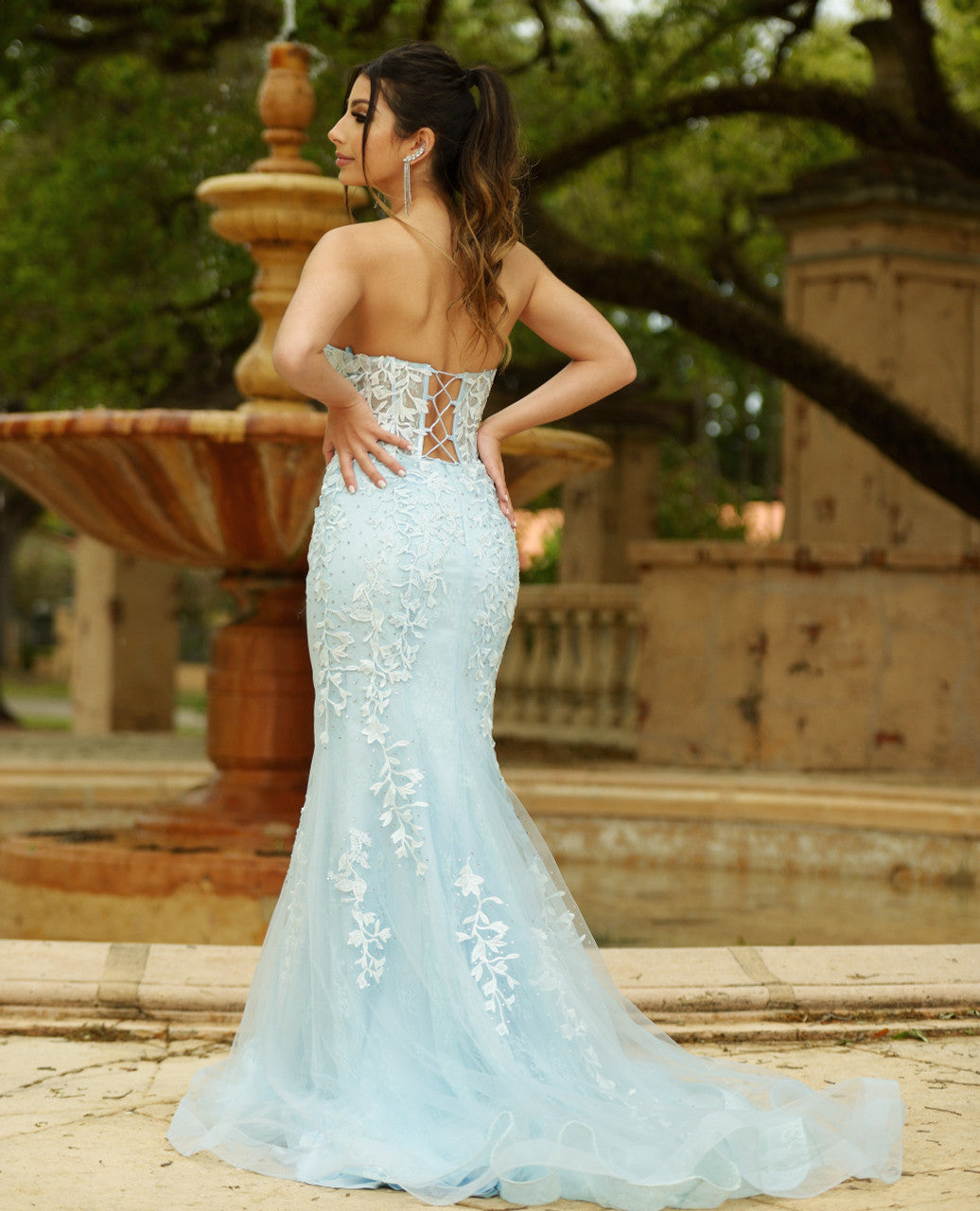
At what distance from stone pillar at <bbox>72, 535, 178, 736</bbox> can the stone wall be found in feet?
21.0

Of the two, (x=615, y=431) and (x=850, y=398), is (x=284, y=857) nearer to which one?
(x=850, y=398)

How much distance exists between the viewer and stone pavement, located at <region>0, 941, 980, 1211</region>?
2477 mm

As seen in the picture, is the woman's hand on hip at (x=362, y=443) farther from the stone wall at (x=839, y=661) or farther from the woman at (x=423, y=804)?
the stone wall at (x=839, y=661)

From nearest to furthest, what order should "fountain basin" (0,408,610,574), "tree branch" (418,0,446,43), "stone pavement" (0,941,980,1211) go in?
"stone pavement" (0,941,980,1211) < "fountain basin" (0,408,610,574) < "tree branch" (418,0,446,43)

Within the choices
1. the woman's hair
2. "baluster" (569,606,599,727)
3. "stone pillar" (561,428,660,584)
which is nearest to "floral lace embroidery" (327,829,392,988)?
the woman's hair

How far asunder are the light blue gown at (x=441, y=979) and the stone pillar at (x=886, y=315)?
7663 mm

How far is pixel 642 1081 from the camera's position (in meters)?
2.77

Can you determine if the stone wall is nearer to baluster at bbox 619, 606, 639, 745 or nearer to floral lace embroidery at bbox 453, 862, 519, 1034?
baluster at bbox 619, 606, 639, 745

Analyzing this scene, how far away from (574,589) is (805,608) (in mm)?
2471

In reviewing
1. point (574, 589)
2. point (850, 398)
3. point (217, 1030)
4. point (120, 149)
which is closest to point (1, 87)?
point (120, 149)

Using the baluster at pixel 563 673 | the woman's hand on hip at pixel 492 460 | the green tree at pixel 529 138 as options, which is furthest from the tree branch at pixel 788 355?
the woman's hand on hip at pixel 492 460

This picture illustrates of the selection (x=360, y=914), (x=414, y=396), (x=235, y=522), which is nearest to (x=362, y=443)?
(x=414, y=396)

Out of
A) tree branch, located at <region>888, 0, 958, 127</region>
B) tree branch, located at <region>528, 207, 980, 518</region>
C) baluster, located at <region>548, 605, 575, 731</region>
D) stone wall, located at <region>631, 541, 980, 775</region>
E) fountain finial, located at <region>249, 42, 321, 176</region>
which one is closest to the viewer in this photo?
fountain finial, located at <region>249, 42, 321, 176</region>

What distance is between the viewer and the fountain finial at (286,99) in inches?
217
